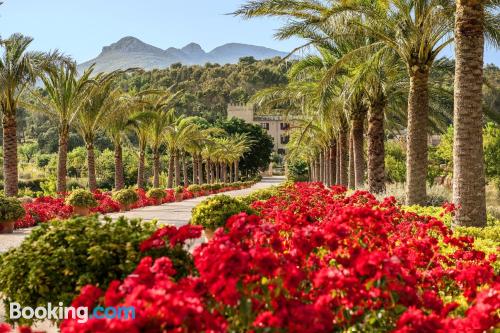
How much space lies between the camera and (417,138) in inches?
489

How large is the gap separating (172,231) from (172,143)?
3009 cm

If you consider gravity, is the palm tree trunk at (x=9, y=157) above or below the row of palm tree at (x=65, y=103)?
below

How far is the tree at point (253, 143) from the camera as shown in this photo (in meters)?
64.0

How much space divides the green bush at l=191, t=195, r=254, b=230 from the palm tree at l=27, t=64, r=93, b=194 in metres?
12.0

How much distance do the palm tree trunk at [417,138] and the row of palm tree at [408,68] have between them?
2 cm

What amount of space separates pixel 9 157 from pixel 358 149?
12.9m

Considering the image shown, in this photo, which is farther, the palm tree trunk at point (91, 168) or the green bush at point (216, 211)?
the palm tree trunk at point (91, 168)

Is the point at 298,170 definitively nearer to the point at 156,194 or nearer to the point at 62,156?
the point at 156,194

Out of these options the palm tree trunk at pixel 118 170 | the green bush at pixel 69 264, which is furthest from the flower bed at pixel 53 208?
the green bush at pixel 69 264

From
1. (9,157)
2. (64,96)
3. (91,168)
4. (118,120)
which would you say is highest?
(64,96)

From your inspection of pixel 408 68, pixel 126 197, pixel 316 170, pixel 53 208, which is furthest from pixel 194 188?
pixel 408 68

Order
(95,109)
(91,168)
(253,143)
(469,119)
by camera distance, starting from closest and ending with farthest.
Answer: (469,119) → (95,109) → (91,168) → (253,143)

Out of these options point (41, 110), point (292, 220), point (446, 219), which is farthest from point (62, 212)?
point (292, 220)

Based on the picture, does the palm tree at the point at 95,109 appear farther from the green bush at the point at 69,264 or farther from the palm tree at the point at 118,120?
the green bush at the point at 69,264
